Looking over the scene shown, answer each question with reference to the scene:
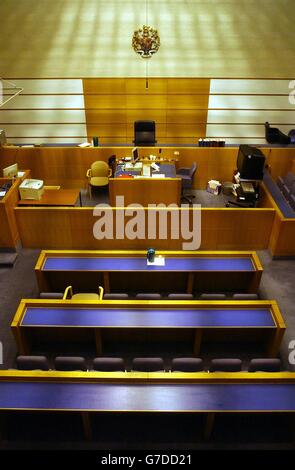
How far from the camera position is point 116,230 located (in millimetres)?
7074

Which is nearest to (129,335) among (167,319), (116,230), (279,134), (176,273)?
(167,319)

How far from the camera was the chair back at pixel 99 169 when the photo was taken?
8938 millimetres

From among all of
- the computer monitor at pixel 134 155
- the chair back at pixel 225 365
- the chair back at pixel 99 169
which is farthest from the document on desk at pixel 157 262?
the chair back at pixel 99 169

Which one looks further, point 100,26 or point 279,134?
point 100,26

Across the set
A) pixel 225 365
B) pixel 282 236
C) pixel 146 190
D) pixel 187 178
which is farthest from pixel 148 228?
pixel 225 365

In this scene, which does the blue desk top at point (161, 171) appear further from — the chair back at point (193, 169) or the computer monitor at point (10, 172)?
the computer monitor at point (10, 172)

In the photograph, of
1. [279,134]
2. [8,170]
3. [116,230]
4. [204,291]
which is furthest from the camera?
[279,134]

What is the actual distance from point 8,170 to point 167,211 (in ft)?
11.3

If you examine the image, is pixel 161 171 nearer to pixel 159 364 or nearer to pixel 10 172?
pixel 10 172

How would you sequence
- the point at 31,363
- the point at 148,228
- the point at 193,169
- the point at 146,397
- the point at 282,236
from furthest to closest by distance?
the point at 193,169, the point at 148,228, the point at 282,236, the point at 31,363, the point at 146,397

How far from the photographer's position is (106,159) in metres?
9.31

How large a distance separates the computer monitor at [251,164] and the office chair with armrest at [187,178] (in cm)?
112

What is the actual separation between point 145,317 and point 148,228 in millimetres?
2346
